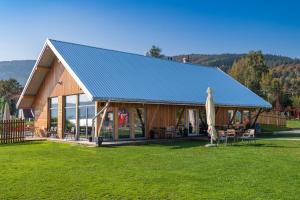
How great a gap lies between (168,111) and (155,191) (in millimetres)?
16292

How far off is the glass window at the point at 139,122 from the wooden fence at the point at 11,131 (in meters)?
6.43

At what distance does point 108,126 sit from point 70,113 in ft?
10.5

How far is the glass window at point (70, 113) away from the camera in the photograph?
23.1 meters

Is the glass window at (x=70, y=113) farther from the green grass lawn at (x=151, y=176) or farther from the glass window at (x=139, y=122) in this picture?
the green grass lawn at (x=151, y=176)

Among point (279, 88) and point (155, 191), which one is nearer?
point (155, 191)

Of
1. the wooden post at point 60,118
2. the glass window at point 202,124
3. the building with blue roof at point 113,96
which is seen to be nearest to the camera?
the building with blue roof at point 113,96

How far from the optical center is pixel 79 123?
74.5ft

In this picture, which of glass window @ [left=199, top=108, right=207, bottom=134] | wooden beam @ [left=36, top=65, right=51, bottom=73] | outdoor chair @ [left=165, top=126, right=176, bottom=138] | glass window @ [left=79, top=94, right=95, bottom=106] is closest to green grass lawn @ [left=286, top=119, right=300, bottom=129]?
glass window @ [left=199, top=108, right=207, bottom=134]

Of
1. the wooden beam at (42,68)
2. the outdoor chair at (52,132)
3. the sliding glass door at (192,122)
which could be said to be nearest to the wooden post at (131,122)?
the outdoor chair at (52,132)

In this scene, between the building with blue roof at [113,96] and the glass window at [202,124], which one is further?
the glass window at [202,124]

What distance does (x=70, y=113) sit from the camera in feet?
77.4

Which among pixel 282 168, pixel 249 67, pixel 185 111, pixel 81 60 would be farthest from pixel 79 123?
pixel 249 67

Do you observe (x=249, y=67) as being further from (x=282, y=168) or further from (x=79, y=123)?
(x=282, y=168)

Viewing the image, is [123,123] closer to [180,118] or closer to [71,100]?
[71,100]
